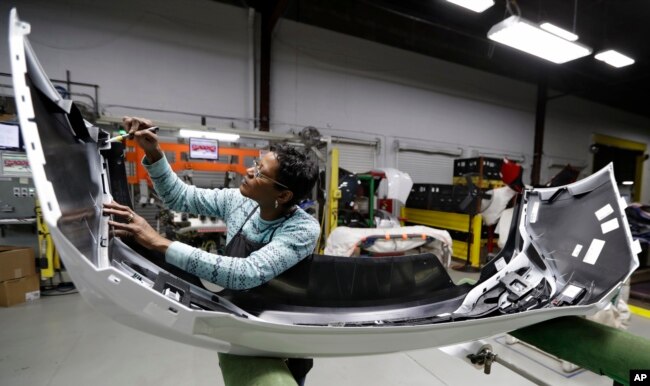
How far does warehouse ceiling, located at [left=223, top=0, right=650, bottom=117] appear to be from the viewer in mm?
4910

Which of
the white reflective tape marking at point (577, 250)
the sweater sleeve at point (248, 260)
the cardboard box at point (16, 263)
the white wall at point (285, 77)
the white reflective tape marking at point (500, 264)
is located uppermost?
the white wall at point (285, 77)

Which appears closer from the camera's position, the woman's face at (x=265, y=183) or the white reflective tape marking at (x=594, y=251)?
the woman's face at (x=265, y=183)

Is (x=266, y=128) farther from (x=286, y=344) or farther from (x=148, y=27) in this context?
(x=286, y=344)

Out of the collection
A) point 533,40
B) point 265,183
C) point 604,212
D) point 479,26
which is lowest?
point 604,212

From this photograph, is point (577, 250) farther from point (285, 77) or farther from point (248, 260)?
point (285, 77)

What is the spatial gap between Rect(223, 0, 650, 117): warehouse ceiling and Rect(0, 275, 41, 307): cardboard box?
467cm

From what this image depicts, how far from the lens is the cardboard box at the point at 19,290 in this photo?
2.71 m

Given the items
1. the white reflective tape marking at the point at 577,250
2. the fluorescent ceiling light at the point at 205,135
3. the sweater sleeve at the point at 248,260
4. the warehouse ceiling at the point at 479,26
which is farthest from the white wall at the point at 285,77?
the white reflective tape marking at the point at 577,250

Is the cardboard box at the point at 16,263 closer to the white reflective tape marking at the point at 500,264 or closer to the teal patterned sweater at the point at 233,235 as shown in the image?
the teal patterned sweater at the point at 233,235

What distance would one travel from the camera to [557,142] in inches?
316

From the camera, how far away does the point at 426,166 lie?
20.6 feet

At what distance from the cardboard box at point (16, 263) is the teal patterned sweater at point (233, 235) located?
110 inches

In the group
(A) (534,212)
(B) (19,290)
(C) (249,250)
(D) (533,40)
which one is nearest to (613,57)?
(D) (533,40)

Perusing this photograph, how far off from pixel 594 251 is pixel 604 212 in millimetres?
220
